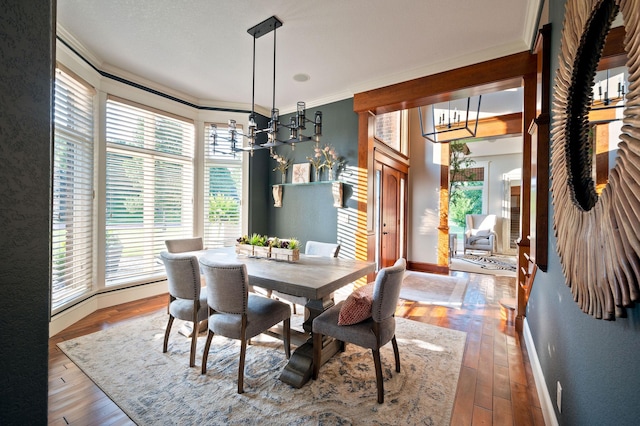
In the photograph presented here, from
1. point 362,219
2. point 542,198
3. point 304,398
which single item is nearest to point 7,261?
point 304,398

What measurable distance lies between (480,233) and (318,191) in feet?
18.2

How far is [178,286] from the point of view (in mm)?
2318

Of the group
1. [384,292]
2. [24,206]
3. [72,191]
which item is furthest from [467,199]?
[24,206]

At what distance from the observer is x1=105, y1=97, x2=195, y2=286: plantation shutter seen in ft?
11.9

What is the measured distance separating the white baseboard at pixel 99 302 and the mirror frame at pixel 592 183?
152 inches

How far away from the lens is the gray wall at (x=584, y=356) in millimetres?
828

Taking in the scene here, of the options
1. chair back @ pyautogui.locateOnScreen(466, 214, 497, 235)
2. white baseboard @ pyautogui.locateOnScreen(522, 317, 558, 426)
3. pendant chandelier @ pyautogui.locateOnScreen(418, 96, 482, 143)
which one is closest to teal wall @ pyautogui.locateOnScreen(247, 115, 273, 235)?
pendant chandelier @ pyautogui.locateOnScreen(418, 96, 482, 143)

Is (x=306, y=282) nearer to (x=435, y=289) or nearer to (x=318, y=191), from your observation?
(x=318, y=191)

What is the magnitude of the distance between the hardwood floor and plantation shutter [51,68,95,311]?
49cm

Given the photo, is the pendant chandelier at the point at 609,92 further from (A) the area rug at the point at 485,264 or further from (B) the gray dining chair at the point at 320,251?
(A) the area rug at the point at 485,264

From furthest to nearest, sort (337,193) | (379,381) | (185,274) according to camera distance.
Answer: (337,193) < (185,274) < (379,381)

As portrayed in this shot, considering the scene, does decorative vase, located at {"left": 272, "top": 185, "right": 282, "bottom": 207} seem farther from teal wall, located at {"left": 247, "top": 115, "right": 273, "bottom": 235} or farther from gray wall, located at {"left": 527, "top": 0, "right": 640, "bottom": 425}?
gray wall, located at {"left": 527, "top": 0, "right": 640, "bottom": 425}

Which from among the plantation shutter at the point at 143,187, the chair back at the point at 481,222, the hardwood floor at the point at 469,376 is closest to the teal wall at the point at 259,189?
the plantation shutter at the point at 143,187

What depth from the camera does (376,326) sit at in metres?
1.91
